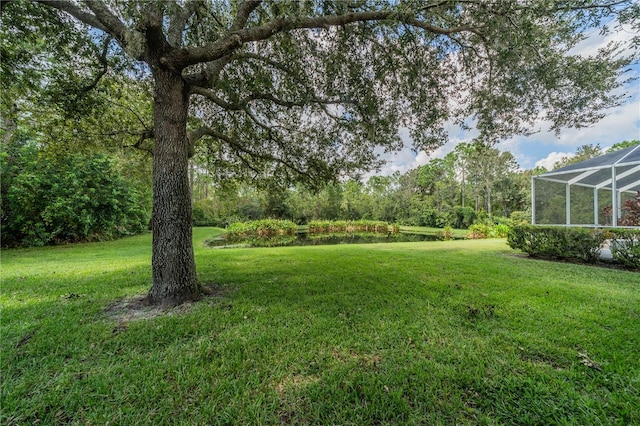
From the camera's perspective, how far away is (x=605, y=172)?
25.5 ft

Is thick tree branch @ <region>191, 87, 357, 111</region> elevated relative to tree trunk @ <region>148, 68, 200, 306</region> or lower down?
elevated

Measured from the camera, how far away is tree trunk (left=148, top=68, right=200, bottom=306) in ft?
10.7

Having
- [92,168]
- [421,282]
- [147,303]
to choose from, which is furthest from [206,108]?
[92,168]

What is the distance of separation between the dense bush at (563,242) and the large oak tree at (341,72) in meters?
3.62

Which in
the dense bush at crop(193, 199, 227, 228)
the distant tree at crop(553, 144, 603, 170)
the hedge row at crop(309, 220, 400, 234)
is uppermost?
the distant tree at crop(553, 144, 603, 170)

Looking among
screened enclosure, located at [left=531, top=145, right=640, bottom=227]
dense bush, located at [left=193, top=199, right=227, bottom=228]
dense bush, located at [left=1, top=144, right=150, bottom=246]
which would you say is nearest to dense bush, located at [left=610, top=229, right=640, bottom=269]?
screened enclosure, located at [left=531, top=145, right=640, bottom=227]

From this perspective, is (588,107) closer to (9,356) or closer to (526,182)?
(9,356)

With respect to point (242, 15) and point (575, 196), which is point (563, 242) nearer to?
point (575, 196)

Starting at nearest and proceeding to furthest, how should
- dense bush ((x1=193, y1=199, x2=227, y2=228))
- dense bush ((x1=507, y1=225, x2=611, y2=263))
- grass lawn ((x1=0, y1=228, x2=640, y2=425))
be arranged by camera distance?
grass lawn ((x1=0, y1=228, x2=640, y2=425)) → dense bush ((x1=507, y1=225, x2=611, y2=263)) → dense bush ((x1=193, y1=199, x2=227, y2=228))

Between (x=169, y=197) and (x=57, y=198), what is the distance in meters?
8.95

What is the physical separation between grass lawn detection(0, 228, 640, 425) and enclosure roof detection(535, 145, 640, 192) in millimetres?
4703

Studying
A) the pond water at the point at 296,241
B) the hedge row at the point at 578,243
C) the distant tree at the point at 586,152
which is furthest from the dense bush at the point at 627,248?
the distant tree at the point at 586,152

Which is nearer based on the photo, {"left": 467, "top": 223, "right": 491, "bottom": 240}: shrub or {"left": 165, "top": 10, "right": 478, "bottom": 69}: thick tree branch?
{"left": 165, "top": 10, "right": 478, "bottom": 69}: thick tree branch

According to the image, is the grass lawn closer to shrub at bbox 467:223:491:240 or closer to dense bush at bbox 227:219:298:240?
shrub at bbox 467:223:491:240
